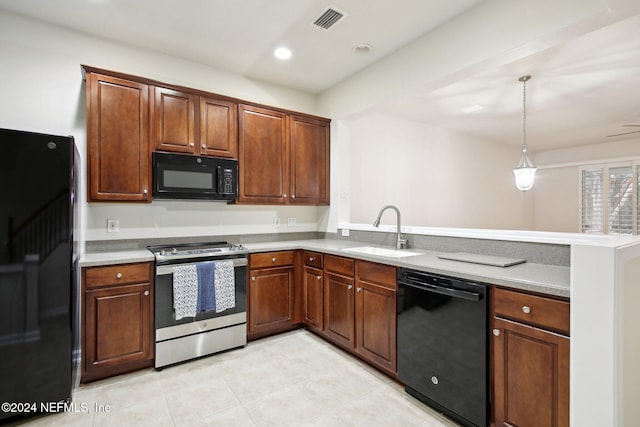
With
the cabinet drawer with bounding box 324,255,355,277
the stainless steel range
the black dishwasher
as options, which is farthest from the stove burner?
the black dishwasher

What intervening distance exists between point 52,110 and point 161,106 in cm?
79

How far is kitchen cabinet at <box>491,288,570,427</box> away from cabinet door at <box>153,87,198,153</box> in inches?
105

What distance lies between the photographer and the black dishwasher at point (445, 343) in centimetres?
170

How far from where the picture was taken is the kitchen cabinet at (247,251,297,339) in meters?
2.93

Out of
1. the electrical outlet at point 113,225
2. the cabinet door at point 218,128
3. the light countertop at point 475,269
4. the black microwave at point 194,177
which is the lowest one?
the light countertop at point 475,269

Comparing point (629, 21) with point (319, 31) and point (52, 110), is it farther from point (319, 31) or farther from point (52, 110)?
point (52, 110)

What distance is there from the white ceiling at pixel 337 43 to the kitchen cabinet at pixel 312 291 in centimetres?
171

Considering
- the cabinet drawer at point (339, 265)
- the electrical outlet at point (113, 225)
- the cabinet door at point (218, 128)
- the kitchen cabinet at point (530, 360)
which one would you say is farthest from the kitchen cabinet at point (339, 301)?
the electrical outlet at point (113, 225)

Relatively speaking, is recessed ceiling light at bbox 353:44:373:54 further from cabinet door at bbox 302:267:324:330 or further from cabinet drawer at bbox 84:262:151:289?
cabinet drawer at bbox 84:262:151:289

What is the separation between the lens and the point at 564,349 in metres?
1.40

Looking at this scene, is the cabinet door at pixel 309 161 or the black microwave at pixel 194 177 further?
the cabinet door at pixel 309 161

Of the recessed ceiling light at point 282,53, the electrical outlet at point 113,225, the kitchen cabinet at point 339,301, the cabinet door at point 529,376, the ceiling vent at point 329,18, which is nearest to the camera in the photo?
the cabinet door at point 529,376

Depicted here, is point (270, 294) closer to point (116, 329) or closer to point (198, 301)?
point (198, 301)

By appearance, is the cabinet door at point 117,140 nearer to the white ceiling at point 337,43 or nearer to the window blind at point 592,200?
the white ceiling at point 337,43
